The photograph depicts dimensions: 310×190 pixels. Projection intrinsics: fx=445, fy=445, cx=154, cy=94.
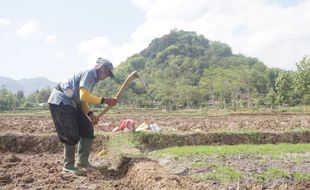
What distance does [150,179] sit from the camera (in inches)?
228

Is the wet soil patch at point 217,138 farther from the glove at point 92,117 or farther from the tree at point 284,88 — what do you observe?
the tree at point 284,88

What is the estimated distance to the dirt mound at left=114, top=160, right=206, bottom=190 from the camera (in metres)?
5.41

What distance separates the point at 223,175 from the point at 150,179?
96 centimetres

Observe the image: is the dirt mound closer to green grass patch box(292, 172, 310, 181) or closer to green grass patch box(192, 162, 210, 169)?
green grass patch box(192, 162, 210, 169)

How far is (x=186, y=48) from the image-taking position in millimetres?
121500

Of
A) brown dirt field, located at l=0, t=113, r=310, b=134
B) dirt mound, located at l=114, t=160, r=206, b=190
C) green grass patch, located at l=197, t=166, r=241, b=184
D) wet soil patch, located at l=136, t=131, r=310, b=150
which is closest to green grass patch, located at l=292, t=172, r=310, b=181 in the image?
green grass patch, located at l=197, t=166, r=241, b=184

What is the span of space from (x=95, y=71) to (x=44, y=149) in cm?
447

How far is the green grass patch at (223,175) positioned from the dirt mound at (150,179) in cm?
24

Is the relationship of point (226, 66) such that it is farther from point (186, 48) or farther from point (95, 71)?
point (95, 71)

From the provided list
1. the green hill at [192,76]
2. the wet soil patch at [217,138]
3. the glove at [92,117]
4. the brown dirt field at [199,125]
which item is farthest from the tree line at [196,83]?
the glove at [92,117]

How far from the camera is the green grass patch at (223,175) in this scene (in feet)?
18.7

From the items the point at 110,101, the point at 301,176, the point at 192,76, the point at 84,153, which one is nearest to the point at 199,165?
the point at 301,176

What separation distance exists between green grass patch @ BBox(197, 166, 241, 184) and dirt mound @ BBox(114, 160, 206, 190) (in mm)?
240

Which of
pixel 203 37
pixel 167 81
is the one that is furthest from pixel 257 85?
pixel 203 37
